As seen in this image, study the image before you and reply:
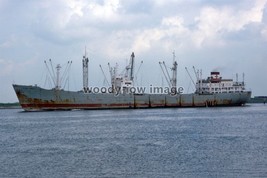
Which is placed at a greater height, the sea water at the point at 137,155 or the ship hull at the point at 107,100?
the ship hull at the point at 107,100

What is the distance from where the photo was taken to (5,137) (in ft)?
187

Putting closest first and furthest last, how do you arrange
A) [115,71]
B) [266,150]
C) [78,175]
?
1. [78,175]
2. [266,150]
3. [115,71]

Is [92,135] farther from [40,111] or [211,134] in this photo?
[40,111]

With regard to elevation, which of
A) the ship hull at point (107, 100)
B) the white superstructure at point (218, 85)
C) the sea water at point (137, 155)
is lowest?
the sea water at point (137, 155)

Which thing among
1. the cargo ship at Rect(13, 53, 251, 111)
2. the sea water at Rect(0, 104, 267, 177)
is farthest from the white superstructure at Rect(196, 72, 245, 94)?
the sea water at Rect(0, 104, 267, 177)

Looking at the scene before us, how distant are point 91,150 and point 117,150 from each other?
204cm

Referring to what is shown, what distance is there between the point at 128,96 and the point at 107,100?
5271 mm

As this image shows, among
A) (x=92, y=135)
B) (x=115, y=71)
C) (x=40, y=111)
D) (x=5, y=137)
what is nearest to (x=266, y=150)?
(x=92, y=135)

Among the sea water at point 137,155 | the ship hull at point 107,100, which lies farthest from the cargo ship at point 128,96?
the sea water at point 137,155

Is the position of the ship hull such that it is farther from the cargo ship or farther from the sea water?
the sea water

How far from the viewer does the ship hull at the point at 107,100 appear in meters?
117

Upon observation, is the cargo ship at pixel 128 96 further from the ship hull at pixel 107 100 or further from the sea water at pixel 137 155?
the sea water at pixel 137 155

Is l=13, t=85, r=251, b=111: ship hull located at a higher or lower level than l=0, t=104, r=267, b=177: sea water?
higher

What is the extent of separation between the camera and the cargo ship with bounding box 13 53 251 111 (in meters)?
118
